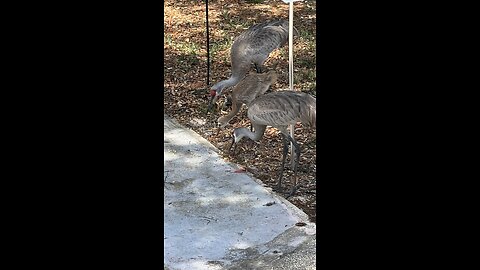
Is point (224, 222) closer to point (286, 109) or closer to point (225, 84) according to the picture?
point (286, 109)

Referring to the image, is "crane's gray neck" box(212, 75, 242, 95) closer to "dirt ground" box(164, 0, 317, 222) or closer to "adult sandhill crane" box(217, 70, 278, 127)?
"dirt ground" box(164, 0, 317, 222)

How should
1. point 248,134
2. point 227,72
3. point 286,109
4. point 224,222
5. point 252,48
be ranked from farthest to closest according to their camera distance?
1. point 227,72
2. point 252,48
3. point 248,134
4. point 286,109
5. point 224,222

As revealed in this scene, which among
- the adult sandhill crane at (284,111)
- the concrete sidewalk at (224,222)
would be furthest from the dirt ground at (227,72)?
the adult sandhill crane at (284,111)

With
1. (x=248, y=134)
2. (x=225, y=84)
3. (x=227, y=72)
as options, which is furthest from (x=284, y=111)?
(x=227, y=72)

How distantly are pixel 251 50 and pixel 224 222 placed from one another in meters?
2.62

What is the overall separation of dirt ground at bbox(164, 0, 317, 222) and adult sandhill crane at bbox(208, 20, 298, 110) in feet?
0.92

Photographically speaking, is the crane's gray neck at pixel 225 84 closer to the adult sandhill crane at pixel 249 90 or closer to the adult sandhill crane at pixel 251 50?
the adult sandhill crane at pixel 251 50

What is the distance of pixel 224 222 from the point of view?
512 centimetres
